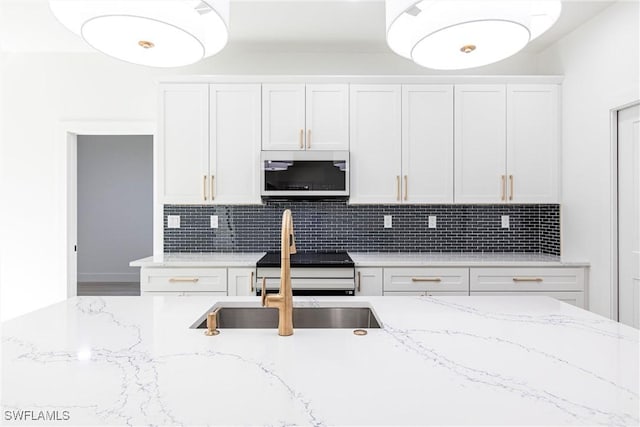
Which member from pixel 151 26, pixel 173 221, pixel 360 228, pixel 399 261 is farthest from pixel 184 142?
pixel 151 26

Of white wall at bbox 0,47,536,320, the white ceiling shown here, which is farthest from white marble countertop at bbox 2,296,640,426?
white wall at bbox 0,47,536,320

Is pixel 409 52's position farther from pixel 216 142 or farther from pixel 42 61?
pixel 42 61

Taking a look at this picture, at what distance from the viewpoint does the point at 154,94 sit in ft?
11.5

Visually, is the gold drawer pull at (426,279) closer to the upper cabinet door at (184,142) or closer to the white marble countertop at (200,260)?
the white marble countertop at (200,260)

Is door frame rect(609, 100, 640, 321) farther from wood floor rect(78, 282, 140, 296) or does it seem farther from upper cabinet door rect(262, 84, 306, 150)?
wood floor rect(78, 282, 140, 296)

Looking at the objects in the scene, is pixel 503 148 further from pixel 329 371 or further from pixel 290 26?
pixel 329 371

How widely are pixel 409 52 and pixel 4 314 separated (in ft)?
14.0

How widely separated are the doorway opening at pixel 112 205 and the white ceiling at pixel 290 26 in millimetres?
2905

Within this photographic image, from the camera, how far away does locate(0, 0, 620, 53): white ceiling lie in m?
2.73

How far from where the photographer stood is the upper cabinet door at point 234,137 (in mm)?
3131

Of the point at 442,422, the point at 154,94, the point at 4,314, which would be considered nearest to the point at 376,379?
the point at 442,422

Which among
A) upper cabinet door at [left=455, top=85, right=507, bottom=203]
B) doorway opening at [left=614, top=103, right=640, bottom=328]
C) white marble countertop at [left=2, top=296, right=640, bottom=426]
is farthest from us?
upper cabinet door at [left=455, top=85, right=507, bottom=203]

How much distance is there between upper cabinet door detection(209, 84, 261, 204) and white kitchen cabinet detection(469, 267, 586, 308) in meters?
1.90

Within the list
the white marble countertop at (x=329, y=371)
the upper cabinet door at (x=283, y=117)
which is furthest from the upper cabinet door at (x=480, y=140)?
the white marble countertop at (x=329, y=371)
